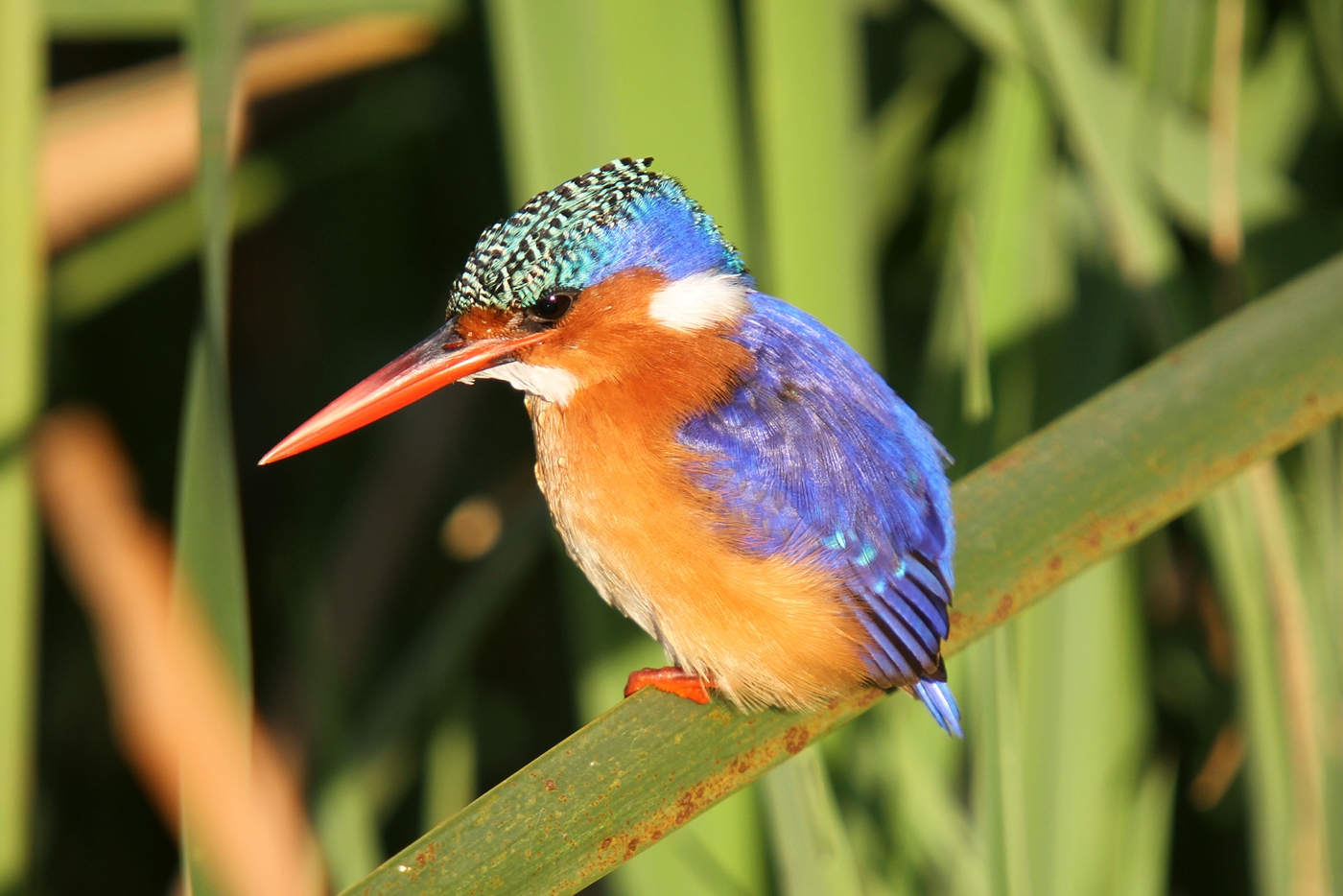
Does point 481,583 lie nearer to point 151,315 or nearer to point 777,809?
point 777,809

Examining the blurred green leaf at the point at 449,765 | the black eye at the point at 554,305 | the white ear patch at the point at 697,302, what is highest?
the black eye at the point at 554,305

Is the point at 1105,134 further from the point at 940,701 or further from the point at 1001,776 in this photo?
the point at 1001,776

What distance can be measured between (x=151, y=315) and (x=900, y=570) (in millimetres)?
1549

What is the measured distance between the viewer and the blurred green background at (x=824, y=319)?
1.21 meters

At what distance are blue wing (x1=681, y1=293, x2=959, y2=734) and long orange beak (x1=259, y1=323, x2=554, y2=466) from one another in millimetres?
217

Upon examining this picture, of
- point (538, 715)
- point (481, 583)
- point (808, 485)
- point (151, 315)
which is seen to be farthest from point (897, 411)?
point (151, 315)

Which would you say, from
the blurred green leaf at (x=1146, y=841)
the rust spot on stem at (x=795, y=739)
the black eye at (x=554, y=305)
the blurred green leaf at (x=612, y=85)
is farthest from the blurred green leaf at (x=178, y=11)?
the blurred green leaf at (x=1146, y=841)

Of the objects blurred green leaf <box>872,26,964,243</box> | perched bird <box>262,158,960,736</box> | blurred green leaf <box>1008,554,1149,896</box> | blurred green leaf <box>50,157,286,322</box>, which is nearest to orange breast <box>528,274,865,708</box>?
perched bird <box>262,158,960,736</box>

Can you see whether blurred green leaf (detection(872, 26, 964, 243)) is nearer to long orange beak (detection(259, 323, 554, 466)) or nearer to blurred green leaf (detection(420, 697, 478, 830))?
long orange beak (detection(259, 323, 554, 466))

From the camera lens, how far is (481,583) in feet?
4.94

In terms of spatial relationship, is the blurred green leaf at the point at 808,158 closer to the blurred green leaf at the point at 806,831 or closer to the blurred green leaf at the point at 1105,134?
the blurred green leaf at the point at 1105,134

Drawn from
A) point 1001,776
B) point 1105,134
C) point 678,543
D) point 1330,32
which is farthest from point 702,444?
point 1330,32

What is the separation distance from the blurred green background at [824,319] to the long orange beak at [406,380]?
0.21 meters

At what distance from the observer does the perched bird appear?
112 centimetres
